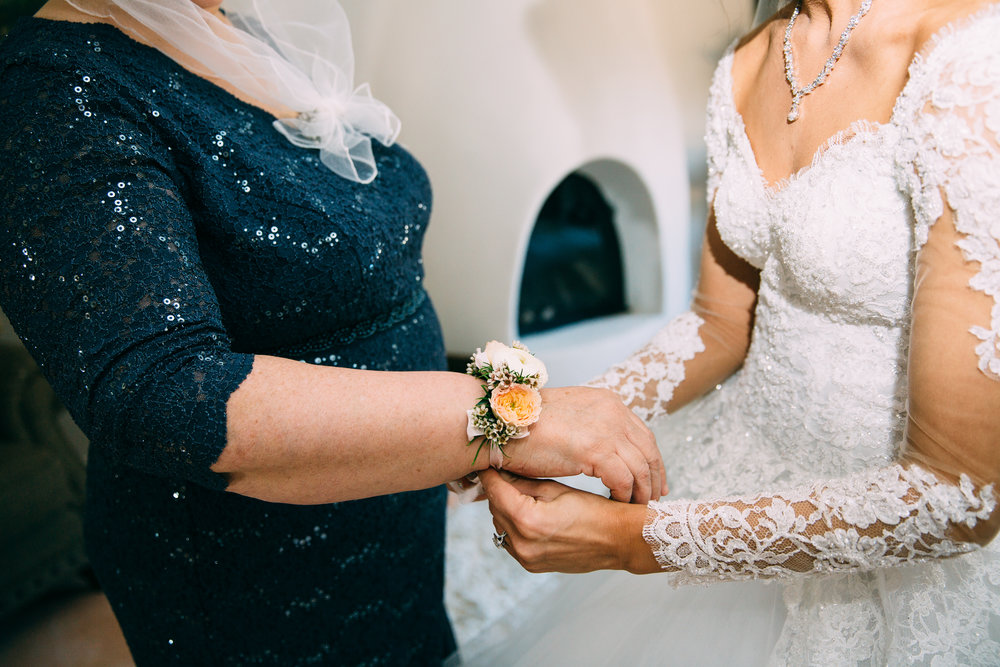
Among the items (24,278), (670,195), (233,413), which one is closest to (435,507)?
(233,413)

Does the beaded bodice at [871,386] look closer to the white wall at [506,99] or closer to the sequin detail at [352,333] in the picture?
the sequin detail at [352,333]

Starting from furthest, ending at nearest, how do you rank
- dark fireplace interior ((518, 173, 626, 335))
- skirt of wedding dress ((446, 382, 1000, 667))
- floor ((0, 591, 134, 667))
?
dark fireplace interior ((518, 173, 626, 335)), floor ((0, 591, 134, 667)), skirt of wedding dress ((446, 382, 1000, 667))

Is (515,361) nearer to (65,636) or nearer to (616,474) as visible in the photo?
(616,474)

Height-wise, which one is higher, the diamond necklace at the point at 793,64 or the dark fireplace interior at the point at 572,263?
the diamond necklace at the point at 793,64

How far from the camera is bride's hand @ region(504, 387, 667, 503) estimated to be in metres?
0.84

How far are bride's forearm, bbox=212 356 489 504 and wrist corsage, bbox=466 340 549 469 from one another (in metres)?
0.02

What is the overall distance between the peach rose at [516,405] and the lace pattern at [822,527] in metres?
0.20

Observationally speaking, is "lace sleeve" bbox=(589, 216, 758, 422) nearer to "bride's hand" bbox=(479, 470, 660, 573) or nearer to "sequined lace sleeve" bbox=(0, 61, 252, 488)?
"bride's hand" bbox=(479, 470, 660, 573)

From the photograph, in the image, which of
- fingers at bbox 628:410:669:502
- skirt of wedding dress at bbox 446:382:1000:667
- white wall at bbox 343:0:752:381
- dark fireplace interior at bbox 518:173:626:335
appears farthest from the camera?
dark fireplace interior at bbox 518:173:626:335

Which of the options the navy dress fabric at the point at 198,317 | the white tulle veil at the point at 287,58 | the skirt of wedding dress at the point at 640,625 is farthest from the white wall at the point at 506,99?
the skirt of wedding dress at the point at 640,625

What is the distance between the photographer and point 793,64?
95cm

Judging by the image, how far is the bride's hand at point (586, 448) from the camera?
2.77 ft

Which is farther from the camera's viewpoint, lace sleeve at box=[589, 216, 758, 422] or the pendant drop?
lace sleeve at box=[589, 216, 758, 422]

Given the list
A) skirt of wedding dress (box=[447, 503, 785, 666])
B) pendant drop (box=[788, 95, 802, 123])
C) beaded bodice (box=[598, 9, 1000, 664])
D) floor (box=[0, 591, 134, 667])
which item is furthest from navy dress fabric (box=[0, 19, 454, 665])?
floor (box=[0, 591, 134, 667])
